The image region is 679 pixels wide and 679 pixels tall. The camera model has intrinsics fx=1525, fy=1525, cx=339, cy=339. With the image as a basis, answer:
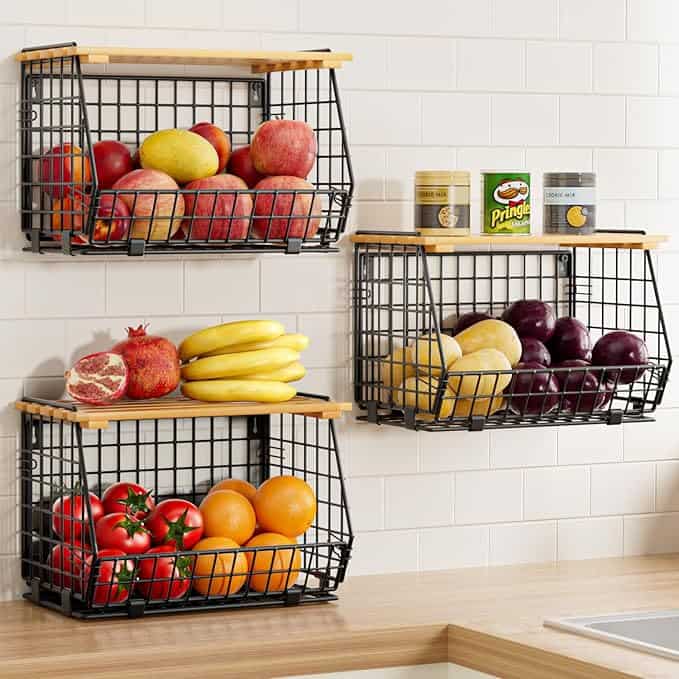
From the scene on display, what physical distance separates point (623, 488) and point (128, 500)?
1056 mm

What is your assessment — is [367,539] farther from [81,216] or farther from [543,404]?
[81,216]

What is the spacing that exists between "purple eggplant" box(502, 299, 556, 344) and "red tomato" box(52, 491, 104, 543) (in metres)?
0.81

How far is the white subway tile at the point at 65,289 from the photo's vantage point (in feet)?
8.37

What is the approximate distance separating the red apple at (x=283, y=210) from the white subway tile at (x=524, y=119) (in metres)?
0.52

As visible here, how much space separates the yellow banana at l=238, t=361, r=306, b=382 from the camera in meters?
2.49

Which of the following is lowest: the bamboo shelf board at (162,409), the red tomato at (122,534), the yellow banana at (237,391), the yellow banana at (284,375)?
the red tomato at (122,534)

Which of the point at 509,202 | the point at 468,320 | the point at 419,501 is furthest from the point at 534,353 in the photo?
the point at 419,501

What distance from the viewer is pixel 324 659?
2285 mm

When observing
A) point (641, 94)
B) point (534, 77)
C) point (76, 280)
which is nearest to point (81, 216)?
point (76, 280)

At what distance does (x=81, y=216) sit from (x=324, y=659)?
2.56 feet

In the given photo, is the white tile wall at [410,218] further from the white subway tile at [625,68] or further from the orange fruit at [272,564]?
the orange fruit at [272,564]

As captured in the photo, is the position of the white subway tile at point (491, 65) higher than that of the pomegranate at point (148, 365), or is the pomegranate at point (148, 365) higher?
the white subway tile at point (491, 65)

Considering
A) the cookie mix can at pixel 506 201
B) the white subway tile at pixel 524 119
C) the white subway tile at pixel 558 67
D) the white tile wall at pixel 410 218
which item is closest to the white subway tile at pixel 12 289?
the white tile wall at pixel 410 218

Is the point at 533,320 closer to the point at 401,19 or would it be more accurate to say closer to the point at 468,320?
the point at 468,320
